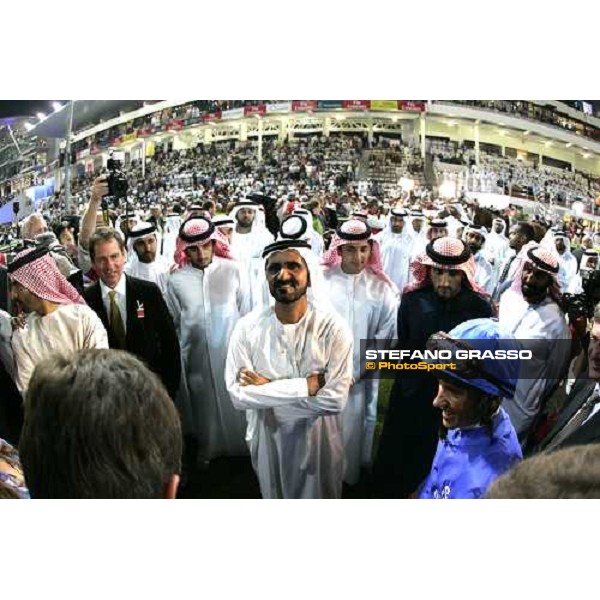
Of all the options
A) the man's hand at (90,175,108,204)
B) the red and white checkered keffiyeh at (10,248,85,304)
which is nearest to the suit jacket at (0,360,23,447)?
the red and white checkered keffiyeh at (10,248,85,304)

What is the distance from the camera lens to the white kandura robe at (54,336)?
113 inches

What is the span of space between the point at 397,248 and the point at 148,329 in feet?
3.57

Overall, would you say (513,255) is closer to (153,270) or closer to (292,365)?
(292,365)

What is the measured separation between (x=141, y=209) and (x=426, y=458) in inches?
62.4

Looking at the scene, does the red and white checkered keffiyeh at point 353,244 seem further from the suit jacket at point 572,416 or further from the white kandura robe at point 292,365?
the suit jacket at point 572,416

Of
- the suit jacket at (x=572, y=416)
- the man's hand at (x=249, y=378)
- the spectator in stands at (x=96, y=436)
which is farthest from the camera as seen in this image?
the man's hand at (x=249, y=378)

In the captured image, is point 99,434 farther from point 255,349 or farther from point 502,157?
point 502,157

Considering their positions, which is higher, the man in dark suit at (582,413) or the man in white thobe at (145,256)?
the man in white thobe at (145,256)

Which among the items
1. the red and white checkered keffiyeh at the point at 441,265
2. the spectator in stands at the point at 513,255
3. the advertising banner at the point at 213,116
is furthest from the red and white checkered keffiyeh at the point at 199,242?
the spectator in stands at the point at 513,255

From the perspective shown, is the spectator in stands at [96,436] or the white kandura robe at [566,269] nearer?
the spectator in stands at [96,436]

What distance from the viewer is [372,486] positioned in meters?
3.00

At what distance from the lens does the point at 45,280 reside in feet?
9.37

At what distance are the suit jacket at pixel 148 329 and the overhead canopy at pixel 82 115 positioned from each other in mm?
656

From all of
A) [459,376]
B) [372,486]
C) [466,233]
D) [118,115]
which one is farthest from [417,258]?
[118,115]
